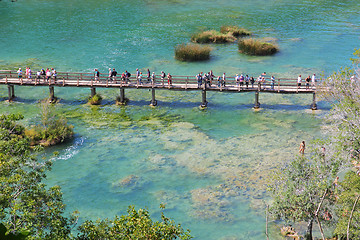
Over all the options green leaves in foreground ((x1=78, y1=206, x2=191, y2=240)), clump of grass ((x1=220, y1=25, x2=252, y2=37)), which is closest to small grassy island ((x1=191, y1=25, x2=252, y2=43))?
clump of grass ((x1=220, y1=25, x2=252, y2=37))

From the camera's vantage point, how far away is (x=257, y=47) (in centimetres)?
6034

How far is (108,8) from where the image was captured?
81375 mm

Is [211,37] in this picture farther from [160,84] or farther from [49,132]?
[49,132]

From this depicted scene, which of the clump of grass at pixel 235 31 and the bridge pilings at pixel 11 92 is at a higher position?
the clump of grass at pixel 235 31

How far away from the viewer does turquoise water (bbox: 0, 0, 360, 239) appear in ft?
102

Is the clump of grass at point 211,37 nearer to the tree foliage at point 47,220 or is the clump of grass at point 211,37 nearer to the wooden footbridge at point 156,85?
the wooden footbridge at point 156,85

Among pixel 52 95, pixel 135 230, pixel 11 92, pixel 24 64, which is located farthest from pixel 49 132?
pixel 135 230

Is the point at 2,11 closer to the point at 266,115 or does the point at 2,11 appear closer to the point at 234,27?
the point at 234,27

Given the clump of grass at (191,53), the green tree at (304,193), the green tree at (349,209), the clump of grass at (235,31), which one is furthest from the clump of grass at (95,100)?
the green tree at (349,209)

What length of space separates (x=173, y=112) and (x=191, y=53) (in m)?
15.6

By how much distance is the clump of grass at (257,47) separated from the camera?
60.5 metres

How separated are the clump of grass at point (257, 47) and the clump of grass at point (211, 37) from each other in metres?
5.15

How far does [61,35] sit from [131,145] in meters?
34.6

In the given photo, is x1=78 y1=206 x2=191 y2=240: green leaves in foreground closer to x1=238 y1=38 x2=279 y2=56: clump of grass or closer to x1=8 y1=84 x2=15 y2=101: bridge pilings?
x1=8 y1=84 x2=15 y2=101: bridge pilings
